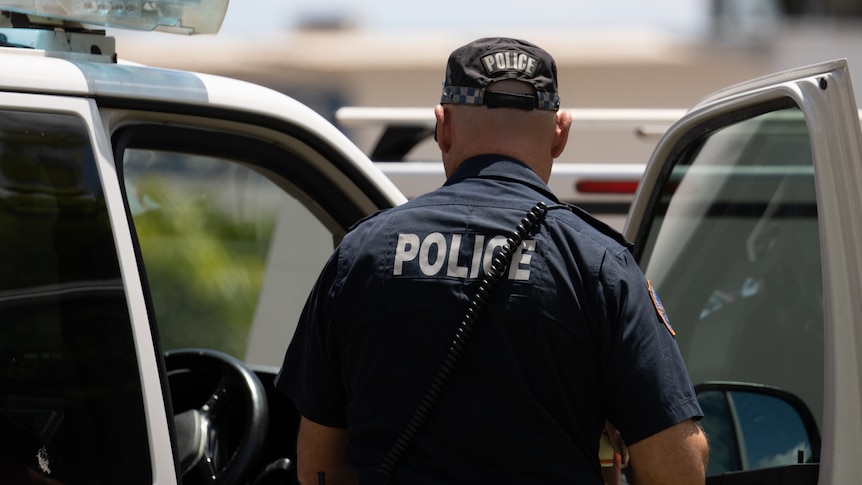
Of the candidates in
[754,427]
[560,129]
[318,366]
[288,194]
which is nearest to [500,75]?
[560,129]

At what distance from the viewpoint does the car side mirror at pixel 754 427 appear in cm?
267

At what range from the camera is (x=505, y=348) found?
191 centimetres

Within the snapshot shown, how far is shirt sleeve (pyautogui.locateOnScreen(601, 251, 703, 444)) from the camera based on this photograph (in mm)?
1891

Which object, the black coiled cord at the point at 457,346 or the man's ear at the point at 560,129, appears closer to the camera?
the black coiled cord at the point at 457,346

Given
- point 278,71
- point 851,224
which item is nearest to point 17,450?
point 851,224

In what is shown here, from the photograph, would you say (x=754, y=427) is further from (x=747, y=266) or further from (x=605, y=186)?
(x=605, y=186)

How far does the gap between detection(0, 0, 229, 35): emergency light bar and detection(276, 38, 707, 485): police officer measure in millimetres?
551

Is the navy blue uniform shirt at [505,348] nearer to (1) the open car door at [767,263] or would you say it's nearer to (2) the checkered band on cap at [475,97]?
(2) the checkered band on cap at [475,97]

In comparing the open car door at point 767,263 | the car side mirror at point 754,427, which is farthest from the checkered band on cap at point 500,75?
the car side mirror at point 754,427

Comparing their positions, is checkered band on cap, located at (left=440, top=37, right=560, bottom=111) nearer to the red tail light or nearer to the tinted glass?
the tinted glass

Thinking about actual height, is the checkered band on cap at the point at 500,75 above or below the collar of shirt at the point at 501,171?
above

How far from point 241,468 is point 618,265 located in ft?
4.02

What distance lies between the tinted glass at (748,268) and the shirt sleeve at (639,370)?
137 cm

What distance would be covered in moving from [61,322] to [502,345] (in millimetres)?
732
